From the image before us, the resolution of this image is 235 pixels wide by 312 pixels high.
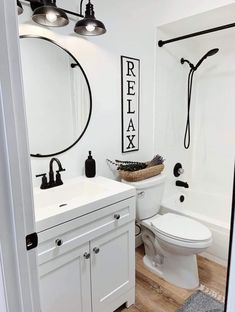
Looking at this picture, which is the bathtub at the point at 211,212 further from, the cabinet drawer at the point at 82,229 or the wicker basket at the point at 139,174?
the cabinet drawer at the point at 82,229

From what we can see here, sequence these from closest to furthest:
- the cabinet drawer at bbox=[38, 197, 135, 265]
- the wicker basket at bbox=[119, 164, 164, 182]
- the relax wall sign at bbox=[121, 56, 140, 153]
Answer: the cabinet drawer at bbox=[38, 197, 135, 265], the wicker basket at bbox=[119, 164, 164, 182], the relax wall sign at bbox=[121, 56, 140, 153]

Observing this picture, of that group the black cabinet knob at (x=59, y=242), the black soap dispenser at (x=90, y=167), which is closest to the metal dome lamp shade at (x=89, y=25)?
the black soap dispenser at (x=90, y=167)

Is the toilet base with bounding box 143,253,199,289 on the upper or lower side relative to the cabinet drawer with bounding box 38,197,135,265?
lower

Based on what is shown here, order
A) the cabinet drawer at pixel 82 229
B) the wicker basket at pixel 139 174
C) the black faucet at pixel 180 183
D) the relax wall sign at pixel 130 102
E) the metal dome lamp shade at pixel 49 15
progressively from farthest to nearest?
the black faucet at pixel 180 183 < the relax wall sign at pixel 130 102 < the wicker basket at pixel 139 174 < the metal dome lamp shade at pixel 49 15 < the cabinet drawer at pixel 82 229

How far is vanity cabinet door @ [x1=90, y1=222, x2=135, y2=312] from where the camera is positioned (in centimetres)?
142

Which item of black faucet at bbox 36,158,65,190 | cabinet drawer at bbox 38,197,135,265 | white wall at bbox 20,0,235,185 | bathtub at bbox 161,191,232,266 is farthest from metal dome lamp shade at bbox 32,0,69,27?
bathtub at bbox 161,191,232,266

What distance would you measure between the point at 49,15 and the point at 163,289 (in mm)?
2015

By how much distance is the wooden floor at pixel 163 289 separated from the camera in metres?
1.68

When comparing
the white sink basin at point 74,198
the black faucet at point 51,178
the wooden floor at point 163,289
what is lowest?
the wooden floor at point 163,289

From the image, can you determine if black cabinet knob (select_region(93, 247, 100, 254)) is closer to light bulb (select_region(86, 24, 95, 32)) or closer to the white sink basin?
the white sink basin

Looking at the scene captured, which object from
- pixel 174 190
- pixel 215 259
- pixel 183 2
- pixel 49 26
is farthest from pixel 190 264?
pixel 183 2

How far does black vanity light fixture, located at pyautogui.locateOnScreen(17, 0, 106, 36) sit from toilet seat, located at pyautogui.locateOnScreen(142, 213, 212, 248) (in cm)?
147

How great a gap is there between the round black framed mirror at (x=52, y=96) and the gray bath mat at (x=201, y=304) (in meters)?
1.39

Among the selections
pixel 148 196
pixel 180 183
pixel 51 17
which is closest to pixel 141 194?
pixel 148 196
